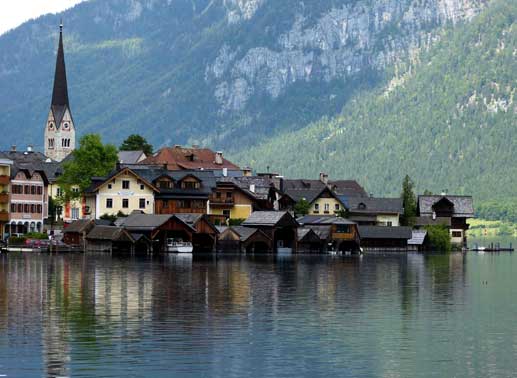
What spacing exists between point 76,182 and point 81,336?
11129 cm

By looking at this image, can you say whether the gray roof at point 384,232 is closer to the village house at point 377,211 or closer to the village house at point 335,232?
the village house at point 335,232

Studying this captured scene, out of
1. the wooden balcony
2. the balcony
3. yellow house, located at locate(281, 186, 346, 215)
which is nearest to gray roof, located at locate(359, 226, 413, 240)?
yellow house, located at locate(281, 186, 346, 215)

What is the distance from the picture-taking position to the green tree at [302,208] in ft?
624

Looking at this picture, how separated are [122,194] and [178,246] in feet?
48.5

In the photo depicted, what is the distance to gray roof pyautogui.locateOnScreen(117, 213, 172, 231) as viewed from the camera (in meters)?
154

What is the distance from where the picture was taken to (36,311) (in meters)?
73.5

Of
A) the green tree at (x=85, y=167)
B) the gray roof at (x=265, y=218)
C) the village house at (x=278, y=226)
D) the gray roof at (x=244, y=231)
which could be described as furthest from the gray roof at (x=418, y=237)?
the green tree at (x=85, y=167)

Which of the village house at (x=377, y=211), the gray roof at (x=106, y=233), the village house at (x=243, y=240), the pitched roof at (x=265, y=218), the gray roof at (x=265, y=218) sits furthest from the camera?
the village house at (x=377, y=211)

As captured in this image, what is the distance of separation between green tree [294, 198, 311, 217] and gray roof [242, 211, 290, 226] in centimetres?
2167

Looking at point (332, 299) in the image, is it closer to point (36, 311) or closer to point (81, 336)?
point (36, 311)

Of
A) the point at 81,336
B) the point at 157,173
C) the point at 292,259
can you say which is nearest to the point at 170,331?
the point at 81,336

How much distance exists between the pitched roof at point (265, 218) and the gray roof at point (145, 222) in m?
14.2

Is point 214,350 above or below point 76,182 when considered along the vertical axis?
below

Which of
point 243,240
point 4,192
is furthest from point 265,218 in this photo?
point 4,192
